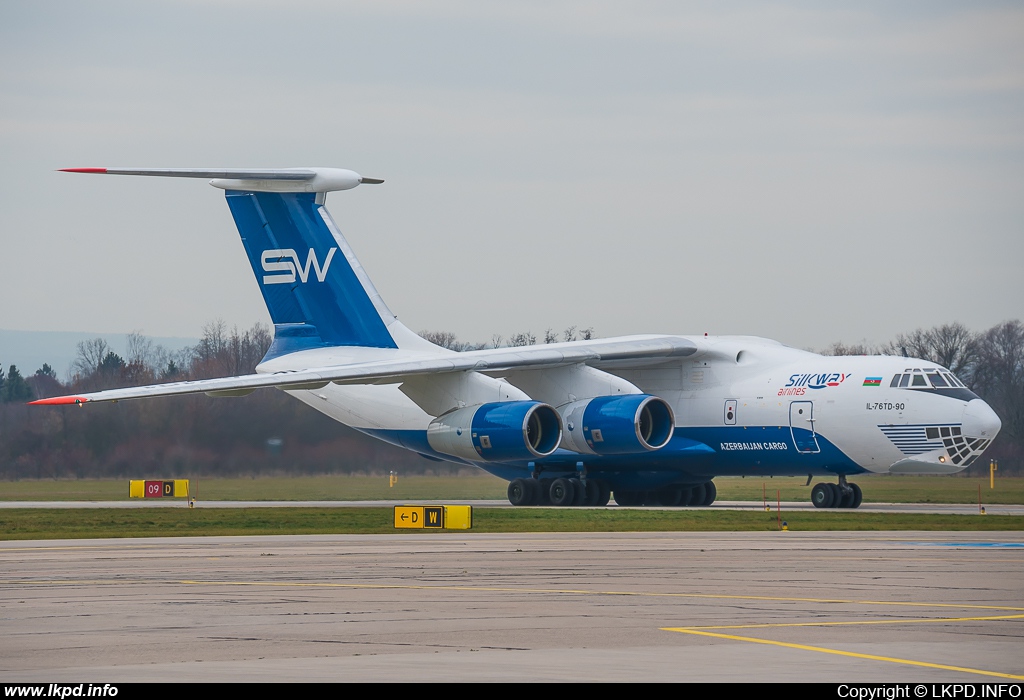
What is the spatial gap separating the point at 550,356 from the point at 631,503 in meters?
5.32

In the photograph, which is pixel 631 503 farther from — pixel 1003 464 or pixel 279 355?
pixel 1003 464

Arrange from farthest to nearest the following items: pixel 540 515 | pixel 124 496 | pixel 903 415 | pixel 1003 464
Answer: pixel 1003 464
pixel 124 496
pixel 903 415
pixel 540 515

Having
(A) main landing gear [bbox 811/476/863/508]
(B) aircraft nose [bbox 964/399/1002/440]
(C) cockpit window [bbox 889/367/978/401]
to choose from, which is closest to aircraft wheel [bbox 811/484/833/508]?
(A) main landing gear [bbox 811/476/863/508]

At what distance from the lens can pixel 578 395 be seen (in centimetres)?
2969

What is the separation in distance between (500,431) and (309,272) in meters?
7.31

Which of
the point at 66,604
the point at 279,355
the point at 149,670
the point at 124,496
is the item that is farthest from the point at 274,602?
the point at 124,496

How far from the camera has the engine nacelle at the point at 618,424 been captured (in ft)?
91.8

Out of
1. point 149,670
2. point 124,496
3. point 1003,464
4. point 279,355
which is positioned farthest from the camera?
point 1003,464

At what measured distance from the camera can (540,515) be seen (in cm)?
2509

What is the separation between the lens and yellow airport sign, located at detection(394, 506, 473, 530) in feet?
70.6

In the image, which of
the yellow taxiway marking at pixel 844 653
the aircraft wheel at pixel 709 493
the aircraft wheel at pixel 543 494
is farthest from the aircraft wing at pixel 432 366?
the yellow taxiway marking at pixel 844 653

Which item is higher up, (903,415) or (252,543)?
(903,415)

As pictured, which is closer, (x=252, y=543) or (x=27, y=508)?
(x=252, y=543)

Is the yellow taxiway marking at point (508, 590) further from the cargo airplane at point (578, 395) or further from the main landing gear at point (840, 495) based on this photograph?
the main landing gear at point (840, 495)
